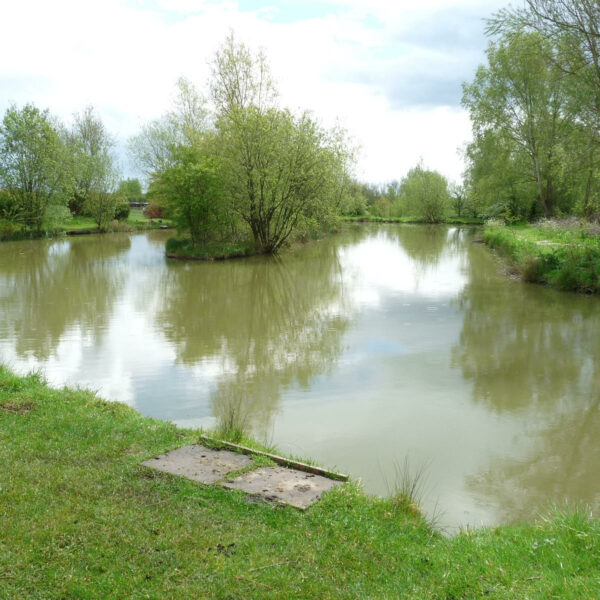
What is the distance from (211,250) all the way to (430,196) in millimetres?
46489

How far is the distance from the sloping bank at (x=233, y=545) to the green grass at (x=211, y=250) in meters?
22.0

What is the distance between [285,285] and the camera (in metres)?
18.6

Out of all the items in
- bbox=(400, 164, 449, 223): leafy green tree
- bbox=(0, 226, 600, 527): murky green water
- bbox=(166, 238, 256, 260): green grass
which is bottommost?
bbox=(0, 226, 600, 527): murky green water

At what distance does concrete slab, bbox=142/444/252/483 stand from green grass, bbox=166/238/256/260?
21.5m

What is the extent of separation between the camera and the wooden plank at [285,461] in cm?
463

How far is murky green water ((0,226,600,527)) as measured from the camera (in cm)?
581

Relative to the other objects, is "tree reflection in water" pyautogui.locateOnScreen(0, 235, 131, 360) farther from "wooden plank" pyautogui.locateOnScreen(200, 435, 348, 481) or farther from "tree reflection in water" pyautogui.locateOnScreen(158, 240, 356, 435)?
"wooden plank" pyautogui.locateOnScreen(200, 435, 348, 481)

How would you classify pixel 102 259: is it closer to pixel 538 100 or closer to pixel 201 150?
pixel 201 150

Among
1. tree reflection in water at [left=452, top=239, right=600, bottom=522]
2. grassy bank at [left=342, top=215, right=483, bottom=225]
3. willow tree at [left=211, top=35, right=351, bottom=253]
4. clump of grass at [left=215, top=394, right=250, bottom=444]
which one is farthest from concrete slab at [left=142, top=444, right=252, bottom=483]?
grassy bank at [left=342, top=215, right=483, bottom=225]

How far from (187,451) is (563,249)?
50.1ft

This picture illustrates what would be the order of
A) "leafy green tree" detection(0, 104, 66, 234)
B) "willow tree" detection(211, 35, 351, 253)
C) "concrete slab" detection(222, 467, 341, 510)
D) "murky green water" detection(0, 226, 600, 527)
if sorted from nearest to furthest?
1. "concrete slab" detection(222, 467, 341, 510)
2. "murky green water" detection(0, 226, 600, 527)
3. "willow tree" detection(211, 35, 351, 253)
4. "leafy green tree" detection(0, 104, 66, 234)

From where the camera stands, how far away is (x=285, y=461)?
4848 mm

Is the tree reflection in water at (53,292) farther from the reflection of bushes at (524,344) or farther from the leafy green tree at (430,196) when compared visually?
the leafy green tree at (430,196)

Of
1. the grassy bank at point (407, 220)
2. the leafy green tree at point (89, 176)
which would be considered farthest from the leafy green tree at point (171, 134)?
the grassy bank at point (407, 220)
